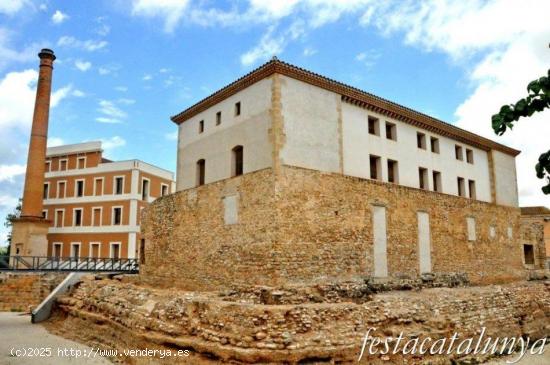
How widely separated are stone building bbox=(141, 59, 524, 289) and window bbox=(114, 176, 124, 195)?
1162 cm

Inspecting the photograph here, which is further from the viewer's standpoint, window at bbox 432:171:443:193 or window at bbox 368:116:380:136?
window at bbox 432:171:443:193

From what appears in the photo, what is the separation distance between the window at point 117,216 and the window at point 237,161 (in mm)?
17058

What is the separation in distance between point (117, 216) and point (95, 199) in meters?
2.44

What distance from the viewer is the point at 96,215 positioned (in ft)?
98.8

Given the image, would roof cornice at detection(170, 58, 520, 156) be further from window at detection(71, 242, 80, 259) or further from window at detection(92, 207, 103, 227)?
window at detection(71, 242, 80, 259)

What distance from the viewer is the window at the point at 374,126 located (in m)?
16.8

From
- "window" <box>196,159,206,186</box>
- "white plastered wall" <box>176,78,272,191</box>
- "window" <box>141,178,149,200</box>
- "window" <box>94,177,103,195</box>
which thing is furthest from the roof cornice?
"window" <box>94,177,103,195</box>

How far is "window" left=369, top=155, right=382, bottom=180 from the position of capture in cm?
1658

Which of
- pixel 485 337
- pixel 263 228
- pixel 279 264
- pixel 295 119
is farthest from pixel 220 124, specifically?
pixel 485 337

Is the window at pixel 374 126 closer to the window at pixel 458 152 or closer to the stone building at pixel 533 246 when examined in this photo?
the window at pixel 458 152

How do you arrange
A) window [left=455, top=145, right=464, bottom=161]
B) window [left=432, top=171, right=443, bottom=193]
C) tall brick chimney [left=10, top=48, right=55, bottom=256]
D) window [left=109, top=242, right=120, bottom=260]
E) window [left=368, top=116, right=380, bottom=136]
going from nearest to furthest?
window [left=368, top=116, right=380, bottom=136] → window [left=432, top=171, right=443, bottom=193] → window [left=455, top=145, right=464, bottom=161] → tall brick chimney [left=10, top=48, right=55, bottom=256] → window [left=109, top=242, right=120, bottom=260]

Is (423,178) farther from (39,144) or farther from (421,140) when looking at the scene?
(39,144)

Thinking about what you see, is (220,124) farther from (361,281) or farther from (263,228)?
(361,281)

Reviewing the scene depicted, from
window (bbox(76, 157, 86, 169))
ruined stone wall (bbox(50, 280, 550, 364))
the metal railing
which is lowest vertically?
ruined stone wall (bbox(50, 280, 550, 364))
